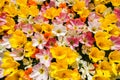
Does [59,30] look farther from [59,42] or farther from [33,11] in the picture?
[33,11]

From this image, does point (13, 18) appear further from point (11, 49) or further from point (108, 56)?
point (108, 56)

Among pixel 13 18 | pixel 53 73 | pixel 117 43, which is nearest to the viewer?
pixel 53 73

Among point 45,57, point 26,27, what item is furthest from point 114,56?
point 26,27

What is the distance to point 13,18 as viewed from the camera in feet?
5.12

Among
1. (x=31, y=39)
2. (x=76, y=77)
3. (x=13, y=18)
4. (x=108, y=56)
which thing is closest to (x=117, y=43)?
(x=108, y=56)

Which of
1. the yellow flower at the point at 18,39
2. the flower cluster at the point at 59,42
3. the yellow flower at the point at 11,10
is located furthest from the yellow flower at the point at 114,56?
the yellow flower at the point at 11,10

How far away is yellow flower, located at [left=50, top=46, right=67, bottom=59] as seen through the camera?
1346 mm

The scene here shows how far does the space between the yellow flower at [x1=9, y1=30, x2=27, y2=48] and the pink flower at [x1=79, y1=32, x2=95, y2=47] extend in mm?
236

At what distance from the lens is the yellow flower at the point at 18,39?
4.66 ft

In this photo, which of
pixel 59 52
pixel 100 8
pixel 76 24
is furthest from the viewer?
pixel 100 8

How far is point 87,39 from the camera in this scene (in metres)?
1.40

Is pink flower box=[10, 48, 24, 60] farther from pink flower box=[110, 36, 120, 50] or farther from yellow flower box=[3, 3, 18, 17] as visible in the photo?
pink flower box=[110, 36, 120, 50]

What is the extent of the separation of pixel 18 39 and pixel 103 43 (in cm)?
35

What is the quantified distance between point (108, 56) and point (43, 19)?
1.07 ft
